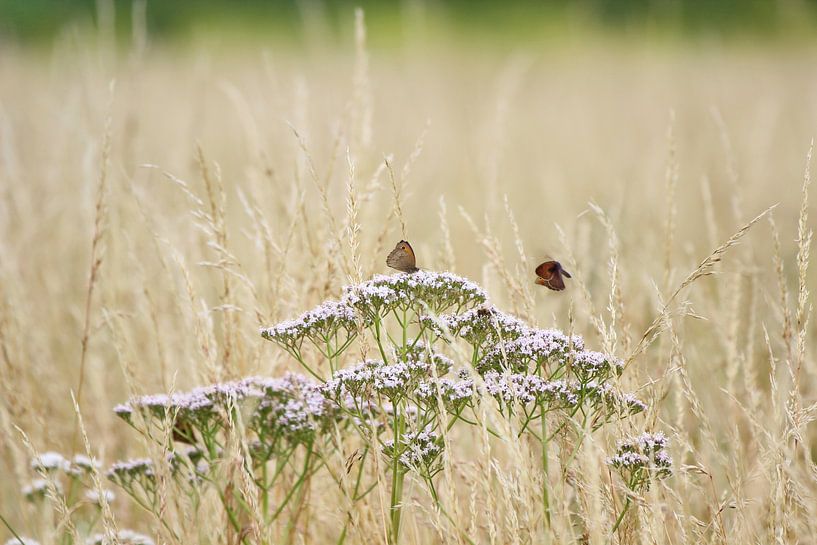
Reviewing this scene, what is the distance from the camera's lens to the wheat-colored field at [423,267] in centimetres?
214

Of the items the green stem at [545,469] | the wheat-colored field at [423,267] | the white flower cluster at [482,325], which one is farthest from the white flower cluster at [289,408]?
the green stem at [545,469]

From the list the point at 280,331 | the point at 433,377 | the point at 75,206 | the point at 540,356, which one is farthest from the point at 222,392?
the point at 75,206

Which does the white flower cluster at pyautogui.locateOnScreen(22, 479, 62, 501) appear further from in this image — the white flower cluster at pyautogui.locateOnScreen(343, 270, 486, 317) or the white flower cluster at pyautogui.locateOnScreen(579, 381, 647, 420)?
the white flower cluster at pyautogui.locateOnScreen(579, 381, 647, 420)

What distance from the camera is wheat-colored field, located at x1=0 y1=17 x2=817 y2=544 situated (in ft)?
7.02

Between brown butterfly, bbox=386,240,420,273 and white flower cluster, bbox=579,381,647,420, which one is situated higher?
brown butterfly, bbox=386,240,420,273

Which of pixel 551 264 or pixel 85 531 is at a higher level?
pixel 551 264

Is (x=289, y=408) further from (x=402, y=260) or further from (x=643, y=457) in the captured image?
(x=643, y=457)

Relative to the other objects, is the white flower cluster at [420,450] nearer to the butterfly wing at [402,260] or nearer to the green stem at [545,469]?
the green stem at [545,469]

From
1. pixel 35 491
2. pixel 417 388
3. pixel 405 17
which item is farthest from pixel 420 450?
pixel 405 17

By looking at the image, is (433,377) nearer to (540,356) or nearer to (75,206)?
(540,356)

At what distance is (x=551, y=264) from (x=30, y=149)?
24.3 ft

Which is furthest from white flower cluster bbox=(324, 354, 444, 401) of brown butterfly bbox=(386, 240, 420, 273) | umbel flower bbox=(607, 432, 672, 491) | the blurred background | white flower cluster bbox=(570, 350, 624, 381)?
the blurred background

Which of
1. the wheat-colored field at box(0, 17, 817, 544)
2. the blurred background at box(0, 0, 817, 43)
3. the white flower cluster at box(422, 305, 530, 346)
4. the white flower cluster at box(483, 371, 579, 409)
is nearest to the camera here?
the white flower cluster at box(483, 371, 579, 409)

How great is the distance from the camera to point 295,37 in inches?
832
